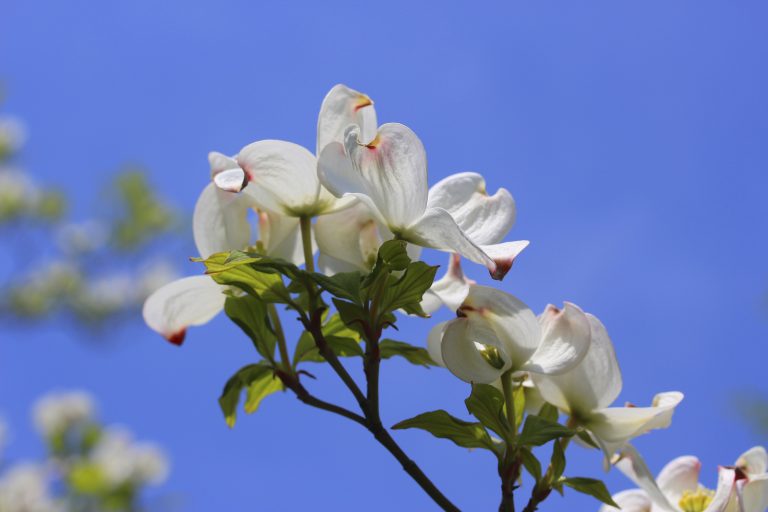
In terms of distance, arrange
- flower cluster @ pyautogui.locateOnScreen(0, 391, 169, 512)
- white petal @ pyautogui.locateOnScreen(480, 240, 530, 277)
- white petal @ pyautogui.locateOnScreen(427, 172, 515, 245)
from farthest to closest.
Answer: flower cluster @ pyautogui.locateOnScreen(0, 391, 169, 512)
white petal @ pyautogui.locateOnScreen(427, 172, 515, 245)
white petal @ pyautogui.locateOnScreen(480, 240, 530, 277)

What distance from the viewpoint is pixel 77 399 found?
4633 mm

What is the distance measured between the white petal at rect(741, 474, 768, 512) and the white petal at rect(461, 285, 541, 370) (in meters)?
0.20

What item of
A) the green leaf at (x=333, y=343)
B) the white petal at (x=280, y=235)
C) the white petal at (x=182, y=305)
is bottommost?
the green leaf at (x=333, y=343)

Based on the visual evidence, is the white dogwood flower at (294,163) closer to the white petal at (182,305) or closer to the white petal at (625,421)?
the white petal at (182,305)

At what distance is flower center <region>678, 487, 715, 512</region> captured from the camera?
2.12ft

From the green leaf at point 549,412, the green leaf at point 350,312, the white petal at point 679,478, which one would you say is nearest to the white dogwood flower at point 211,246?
the green leaf at point 350,312

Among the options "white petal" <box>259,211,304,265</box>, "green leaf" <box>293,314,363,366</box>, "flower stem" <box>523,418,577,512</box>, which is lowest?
"flower stem" <box>523,418,577,512</box>

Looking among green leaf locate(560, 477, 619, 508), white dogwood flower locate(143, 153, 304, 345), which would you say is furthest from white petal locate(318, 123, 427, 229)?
green leaf locate(560, 477, 619, 508)

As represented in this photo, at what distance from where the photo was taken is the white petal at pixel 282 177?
0.57 metres

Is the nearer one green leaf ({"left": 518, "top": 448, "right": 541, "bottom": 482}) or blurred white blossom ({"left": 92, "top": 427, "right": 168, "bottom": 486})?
green leaf ({"left": 518, "top": 448, "right": 541, "bottom": 482})

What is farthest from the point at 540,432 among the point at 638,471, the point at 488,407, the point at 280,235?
the point at 280,235

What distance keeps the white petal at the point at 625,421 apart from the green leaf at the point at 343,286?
7.4 inches

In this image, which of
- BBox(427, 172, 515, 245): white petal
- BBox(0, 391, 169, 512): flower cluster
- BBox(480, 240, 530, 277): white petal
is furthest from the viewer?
BBox(0, 391, 169, 512): flower cluster

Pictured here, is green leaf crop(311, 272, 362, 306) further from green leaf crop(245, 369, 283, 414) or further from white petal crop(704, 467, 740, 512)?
white petal crop(704, 467, 740, 512)
